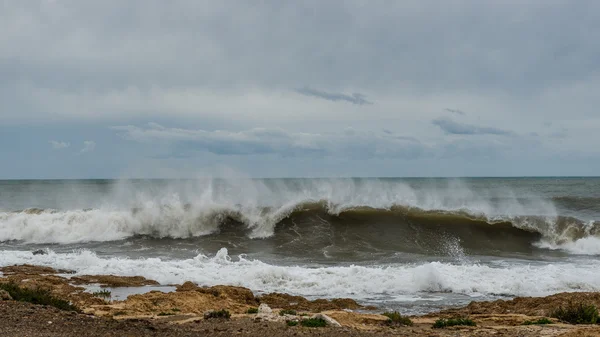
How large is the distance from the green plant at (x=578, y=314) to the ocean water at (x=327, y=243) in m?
3.10

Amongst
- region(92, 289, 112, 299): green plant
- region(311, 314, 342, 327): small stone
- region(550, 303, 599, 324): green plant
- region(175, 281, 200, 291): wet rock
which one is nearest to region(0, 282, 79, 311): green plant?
region(92, 289, 112, 299): green plant

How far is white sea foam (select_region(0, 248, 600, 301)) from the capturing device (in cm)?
1363

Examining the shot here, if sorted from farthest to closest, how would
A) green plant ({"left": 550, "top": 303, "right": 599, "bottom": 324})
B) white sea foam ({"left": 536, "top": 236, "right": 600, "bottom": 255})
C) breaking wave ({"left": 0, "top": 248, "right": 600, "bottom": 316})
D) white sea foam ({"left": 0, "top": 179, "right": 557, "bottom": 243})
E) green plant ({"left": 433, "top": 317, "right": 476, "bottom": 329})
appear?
white sea foam ({"left": 0, "top": 179, "right": 557, "bottom": 243})
white sea foam ({"left": 536, "top": 236, "right": 600, "bottom": 255})
breaking wave ({"left": 0, "top": 248, "right": 600, "bottom": 316})
green plant ({"left": 550, "top": 303, "right": 599, "bottom": 324})
green plant ({"left": 433, "top": 317, "right": 476, "bottom": 329})

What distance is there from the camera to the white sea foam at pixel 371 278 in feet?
44.7

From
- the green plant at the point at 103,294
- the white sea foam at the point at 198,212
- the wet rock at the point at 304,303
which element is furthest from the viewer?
the white sea foam at the point at 198,212

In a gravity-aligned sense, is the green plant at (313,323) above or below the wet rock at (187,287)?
above

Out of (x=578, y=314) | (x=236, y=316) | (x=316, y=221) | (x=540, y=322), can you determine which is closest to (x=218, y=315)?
(x=236, y=316)

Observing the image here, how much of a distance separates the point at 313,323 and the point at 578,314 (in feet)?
17.2

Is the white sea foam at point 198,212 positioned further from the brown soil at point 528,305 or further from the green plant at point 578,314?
the green plant at point 578,314

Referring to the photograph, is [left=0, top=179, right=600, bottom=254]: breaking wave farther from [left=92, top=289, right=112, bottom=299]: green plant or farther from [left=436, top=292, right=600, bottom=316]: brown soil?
[left=92, top=289, right=112, bottom=299]: green plant

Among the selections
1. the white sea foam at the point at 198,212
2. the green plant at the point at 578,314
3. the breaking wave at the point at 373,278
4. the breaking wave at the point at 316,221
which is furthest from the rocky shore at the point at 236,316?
the white sea foam at the point at 198,212

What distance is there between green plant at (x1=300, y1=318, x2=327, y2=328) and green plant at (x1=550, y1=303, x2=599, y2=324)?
479cm

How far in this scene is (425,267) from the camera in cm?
1460

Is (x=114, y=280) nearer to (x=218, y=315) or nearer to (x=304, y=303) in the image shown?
(x=304, y=303)
